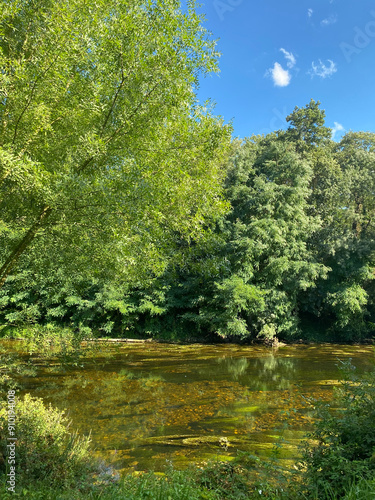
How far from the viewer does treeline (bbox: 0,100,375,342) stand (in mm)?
20641

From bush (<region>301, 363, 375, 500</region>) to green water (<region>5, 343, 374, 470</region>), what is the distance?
0.62 m

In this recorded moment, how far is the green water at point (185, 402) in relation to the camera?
6.42 metres

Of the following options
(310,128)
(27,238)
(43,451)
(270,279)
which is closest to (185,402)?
(43,451)

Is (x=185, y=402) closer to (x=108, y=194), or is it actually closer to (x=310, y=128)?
(x=108, y=194)

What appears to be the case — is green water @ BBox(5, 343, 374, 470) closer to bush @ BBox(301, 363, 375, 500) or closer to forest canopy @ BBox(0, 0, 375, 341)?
bush @ BBox(301, 363, 375, 500)

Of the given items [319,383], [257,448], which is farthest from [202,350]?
[257,448]

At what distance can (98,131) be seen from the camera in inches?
220

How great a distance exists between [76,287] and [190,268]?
8.81 feet

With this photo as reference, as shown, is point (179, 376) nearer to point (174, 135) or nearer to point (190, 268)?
point (190, 268)

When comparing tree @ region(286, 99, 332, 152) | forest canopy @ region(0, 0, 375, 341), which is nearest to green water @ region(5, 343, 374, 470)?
forest canopy @ region(0, 0, 375, 341)

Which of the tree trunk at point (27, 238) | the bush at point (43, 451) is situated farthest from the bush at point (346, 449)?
the tree trunk at point (27, 238)

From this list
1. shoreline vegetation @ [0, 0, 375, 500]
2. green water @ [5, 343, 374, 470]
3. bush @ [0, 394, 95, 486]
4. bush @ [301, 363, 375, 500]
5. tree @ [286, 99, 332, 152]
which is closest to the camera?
bush @ [301, 363, 375, 500]

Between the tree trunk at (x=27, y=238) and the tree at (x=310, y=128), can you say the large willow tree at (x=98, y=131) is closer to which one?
the tree trunk at (x=27, y=238)

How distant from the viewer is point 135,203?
4.81 m
